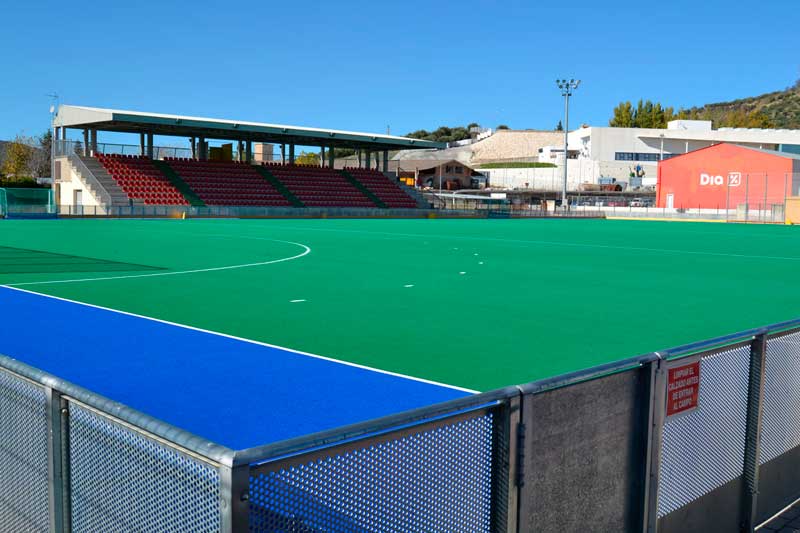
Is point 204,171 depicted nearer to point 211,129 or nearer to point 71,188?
point 211,129

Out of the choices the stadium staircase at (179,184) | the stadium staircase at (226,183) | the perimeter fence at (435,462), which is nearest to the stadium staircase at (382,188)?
the stadium staircase at (226,183)

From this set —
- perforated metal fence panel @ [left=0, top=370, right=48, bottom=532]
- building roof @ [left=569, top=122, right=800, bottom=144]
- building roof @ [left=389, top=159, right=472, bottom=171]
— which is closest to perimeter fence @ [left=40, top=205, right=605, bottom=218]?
perforated metal fence panel @ [left=0, top=370, right=48, bottom=532]

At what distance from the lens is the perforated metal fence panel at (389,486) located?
2586 millimetres

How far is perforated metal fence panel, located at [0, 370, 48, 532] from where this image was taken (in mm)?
3465

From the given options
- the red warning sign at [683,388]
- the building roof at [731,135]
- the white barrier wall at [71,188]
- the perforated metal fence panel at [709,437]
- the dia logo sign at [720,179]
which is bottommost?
the perforated metal fence panel at [709,437]

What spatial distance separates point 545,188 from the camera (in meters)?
125

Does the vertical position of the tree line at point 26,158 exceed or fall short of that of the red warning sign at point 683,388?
it exceeds it

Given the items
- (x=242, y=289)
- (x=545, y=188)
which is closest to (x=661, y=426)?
(x=242, y=289)

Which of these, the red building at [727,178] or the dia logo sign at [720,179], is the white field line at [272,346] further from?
the dia logo sign at [720,179]

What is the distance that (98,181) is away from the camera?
175ft

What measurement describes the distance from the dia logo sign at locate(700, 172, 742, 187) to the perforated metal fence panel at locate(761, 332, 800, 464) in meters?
63.8

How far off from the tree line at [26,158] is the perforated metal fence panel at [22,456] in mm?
99591

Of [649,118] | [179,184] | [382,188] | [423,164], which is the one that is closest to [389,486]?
[179,184]

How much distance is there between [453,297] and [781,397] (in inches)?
359
